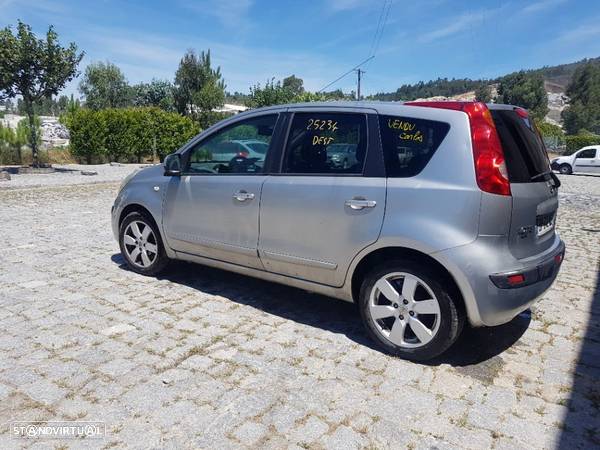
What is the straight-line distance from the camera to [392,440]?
2.36m

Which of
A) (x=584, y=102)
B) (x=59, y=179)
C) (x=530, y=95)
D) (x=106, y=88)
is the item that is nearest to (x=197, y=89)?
(x=106, y=88)

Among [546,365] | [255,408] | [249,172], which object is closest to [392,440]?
[255,408]

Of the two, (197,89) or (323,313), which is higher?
(197,89)

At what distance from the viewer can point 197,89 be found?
3984 centimetres

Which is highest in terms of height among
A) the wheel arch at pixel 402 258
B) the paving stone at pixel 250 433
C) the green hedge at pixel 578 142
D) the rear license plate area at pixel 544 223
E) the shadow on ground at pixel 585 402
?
the green hedge at pixel 578 142

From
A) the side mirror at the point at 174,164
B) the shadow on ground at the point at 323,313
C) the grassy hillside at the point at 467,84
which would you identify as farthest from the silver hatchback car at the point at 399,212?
the grassy hillside at the point at 467,84

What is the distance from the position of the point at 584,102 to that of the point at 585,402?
8273 cm

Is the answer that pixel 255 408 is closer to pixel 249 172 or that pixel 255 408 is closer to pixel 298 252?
pixel 298 252

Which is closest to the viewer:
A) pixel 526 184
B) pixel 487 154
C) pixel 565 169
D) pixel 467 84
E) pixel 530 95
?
pixel 487 154

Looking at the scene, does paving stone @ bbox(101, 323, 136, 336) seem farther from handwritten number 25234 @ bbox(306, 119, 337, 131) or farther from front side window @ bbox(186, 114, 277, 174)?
handwritten number 25234 @ bbox(306, 119, 337, 131)

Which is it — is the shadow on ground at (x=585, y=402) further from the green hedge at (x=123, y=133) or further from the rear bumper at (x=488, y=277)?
the green hedge at (x=123, y=133)

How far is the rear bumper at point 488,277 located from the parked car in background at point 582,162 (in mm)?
23300

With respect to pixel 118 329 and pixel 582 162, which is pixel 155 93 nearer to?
pixel 582 162

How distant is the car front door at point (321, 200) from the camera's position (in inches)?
126
